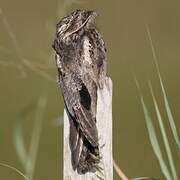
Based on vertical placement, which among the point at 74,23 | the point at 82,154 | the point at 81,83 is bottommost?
the point at 82,154

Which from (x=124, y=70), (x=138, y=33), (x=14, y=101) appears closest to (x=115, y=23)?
(x=138, y=33)

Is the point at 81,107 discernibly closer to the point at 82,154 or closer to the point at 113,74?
the point at 82,154

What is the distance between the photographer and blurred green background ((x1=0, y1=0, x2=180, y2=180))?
588 centimetres

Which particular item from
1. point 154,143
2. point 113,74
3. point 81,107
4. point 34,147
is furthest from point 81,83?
point 113,74

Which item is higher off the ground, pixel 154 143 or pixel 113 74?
pixel 113 74

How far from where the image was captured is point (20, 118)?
7.91 ft

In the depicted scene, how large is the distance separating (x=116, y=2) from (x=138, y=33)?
1.46 feet

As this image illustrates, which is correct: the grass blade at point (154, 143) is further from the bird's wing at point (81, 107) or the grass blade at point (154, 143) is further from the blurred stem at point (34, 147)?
the blurred stem at point (34, 147)

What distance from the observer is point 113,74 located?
712 centimetres

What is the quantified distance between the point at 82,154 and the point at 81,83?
15 cm

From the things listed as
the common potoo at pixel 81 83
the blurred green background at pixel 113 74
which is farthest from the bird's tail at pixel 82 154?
the blurred green background at pixel 113 74

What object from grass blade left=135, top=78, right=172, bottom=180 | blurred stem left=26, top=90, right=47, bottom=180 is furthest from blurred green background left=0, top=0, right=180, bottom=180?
grass blade left=135, top=78, right=172, bottom=180

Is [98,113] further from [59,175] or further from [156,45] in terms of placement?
[156,45]

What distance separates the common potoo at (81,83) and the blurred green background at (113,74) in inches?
82.3
